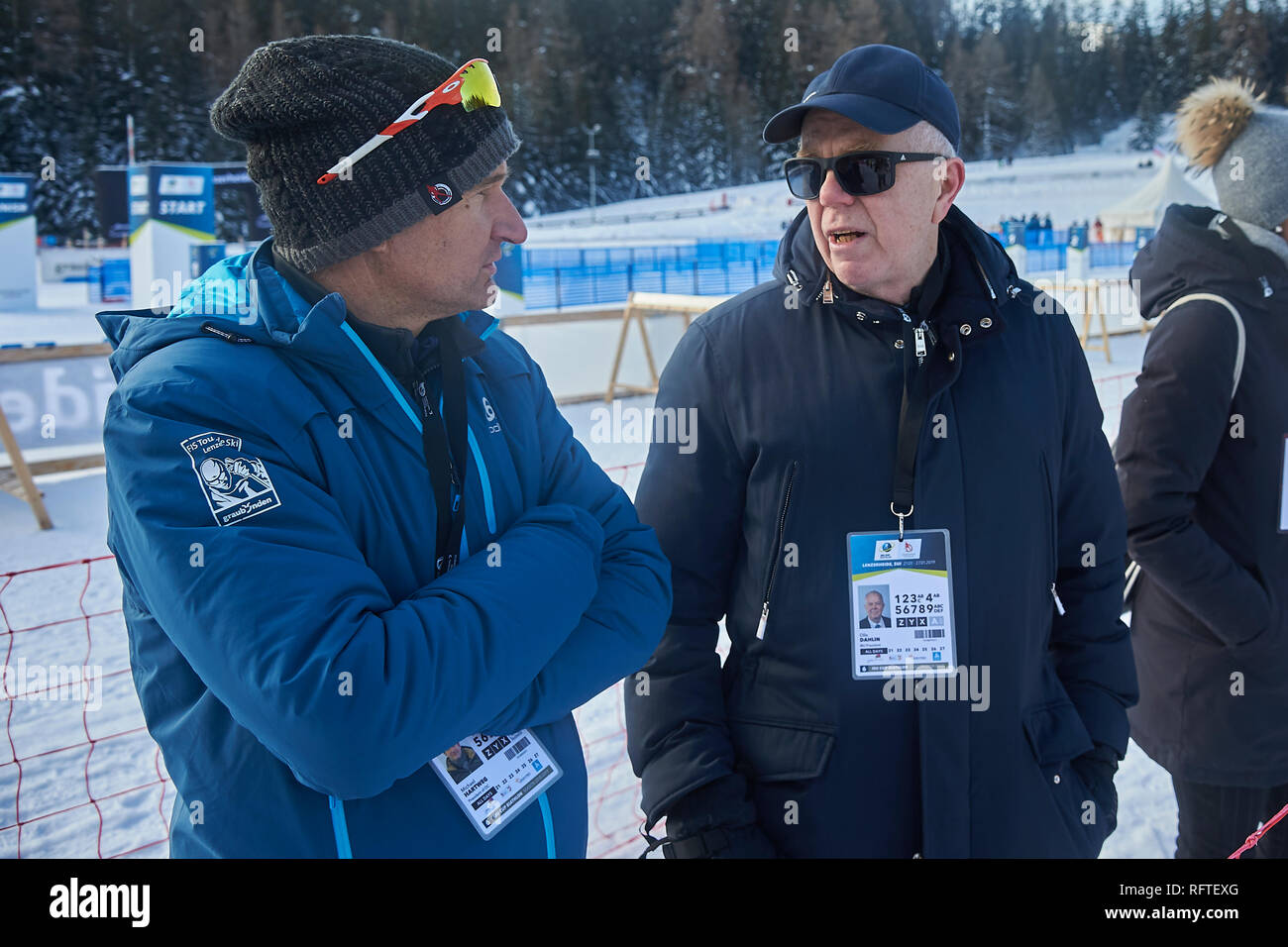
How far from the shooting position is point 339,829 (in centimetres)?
114

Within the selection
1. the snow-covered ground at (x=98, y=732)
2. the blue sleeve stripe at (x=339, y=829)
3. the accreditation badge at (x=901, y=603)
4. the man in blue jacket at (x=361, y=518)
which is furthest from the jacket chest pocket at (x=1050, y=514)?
the snow-covered ground at (x=98, y=732)

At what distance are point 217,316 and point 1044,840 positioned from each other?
145 centimetres

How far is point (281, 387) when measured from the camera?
1158 mm

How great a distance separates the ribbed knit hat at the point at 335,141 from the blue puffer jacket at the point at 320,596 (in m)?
0.10

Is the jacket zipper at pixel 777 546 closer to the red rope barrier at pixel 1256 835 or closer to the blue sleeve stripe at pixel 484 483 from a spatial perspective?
the blue sleeve stripe at pixel 484 483

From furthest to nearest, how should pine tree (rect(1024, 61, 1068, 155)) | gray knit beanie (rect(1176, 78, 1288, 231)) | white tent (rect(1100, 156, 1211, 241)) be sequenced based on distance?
pine tree (rect(1024, 61, 1068, 155)) < white tent (rect(1100, 156, 1211, 241)) < gray knit beanie (rect(1176, 78, 1288, 231))

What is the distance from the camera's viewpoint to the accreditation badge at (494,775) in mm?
1213

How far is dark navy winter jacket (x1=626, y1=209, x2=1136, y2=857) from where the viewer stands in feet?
4.95

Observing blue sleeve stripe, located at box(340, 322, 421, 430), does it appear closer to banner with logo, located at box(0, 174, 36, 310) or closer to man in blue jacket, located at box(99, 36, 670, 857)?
man in blue jacket, located at box(99, 36, 670, 857)

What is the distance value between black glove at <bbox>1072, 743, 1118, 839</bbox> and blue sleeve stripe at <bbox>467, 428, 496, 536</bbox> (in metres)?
1.08

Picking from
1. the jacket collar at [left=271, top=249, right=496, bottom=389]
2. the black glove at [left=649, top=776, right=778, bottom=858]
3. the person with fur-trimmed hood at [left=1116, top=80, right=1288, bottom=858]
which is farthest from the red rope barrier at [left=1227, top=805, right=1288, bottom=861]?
the jacket collar at [left=271, top=249, right=496, bottom=389]

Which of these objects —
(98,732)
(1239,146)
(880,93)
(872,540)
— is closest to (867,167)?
(880,93)

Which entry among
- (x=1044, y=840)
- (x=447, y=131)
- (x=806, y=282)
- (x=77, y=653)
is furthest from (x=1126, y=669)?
(x=77, y=653)

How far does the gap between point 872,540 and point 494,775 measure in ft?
2.24
